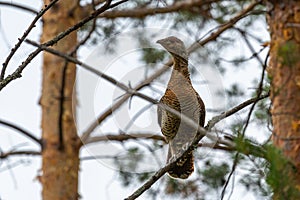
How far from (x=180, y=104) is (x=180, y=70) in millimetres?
142

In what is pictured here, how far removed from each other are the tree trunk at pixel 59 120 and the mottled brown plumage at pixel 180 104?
211 cm

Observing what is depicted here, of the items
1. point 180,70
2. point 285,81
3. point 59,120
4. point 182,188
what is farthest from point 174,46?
point 182,188

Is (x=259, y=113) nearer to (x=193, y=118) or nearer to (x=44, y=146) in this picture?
(x=44, y=146)

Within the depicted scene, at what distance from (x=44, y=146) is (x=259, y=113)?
1.59 m

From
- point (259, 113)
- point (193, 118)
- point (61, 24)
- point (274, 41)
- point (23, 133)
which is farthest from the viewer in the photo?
point (61, 24)

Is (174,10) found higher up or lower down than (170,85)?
higher up

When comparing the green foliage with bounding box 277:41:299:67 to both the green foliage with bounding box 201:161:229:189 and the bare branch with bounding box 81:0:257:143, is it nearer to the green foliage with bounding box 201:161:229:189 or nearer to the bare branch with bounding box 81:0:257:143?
the bare branch with bounding box 81:0:257:143

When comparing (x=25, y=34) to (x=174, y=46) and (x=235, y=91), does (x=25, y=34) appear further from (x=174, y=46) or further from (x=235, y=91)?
(x=235, y=91)

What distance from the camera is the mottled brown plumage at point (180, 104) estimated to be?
2.82 m

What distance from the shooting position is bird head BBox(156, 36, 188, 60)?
276cm

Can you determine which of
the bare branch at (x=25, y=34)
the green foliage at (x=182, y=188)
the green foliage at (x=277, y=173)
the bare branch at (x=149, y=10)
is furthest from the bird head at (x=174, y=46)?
the green foliage at (x=182, y=188)

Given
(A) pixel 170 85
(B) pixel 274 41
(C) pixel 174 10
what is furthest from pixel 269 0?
(C) pixel 174 10

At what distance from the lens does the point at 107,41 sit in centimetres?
548

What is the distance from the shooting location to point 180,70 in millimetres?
2840
